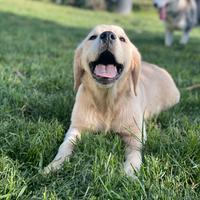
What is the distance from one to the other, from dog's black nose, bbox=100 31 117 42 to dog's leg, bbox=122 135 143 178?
755 mm

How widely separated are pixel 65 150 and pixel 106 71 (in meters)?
0.72

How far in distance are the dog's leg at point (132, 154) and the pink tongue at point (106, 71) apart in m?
0.49

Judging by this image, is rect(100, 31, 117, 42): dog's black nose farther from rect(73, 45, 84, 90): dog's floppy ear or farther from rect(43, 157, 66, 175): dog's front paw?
rect(43, 157, 66, 175): dog's front paw

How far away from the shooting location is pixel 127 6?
23203mm

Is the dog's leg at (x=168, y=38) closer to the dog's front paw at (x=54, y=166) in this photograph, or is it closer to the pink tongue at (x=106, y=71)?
the pink tongue at (x=106, y=71)

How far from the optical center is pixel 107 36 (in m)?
3.27

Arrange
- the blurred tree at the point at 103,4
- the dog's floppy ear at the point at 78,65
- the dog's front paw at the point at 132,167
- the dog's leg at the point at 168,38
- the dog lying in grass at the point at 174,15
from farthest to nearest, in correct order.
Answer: the blurred tree at the point at 103,4 < the dog lying in grass at the point at 174,15 < the dog's leg at the point at 168,38 < the dog's floppy ear at the point at 78,65 < the dog's front paw at the point at 132,167

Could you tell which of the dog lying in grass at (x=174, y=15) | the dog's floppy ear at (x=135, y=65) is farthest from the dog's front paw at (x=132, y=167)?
the dog lying in grass at (x=174, y=15)

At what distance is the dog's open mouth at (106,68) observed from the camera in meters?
→ 3.36

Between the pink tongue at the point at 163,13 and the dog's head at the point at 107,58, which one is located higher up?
the dog's head at the point at 107,58

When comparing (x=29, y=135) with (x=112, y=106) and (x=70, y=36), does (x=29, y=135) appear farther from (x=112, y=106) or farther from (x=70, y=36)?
(x=70, y=36)

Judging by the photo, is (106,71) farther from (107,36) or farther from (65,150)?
(65,150)

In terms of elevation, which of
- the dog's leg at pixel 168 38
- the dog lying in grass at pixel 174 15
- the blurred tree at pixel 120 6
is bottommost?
the blurred tree at pixel 120 6

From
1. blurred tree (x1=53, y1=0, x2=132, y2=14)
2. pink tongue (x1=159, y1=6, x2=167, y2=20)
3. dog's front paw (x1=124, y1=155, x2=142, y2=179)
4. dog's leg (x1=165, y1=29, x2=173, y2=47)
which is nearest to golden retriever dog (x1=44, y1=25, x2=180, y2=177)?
dog's front paw (x1=124, y1=155, x2=142, y2=179)
